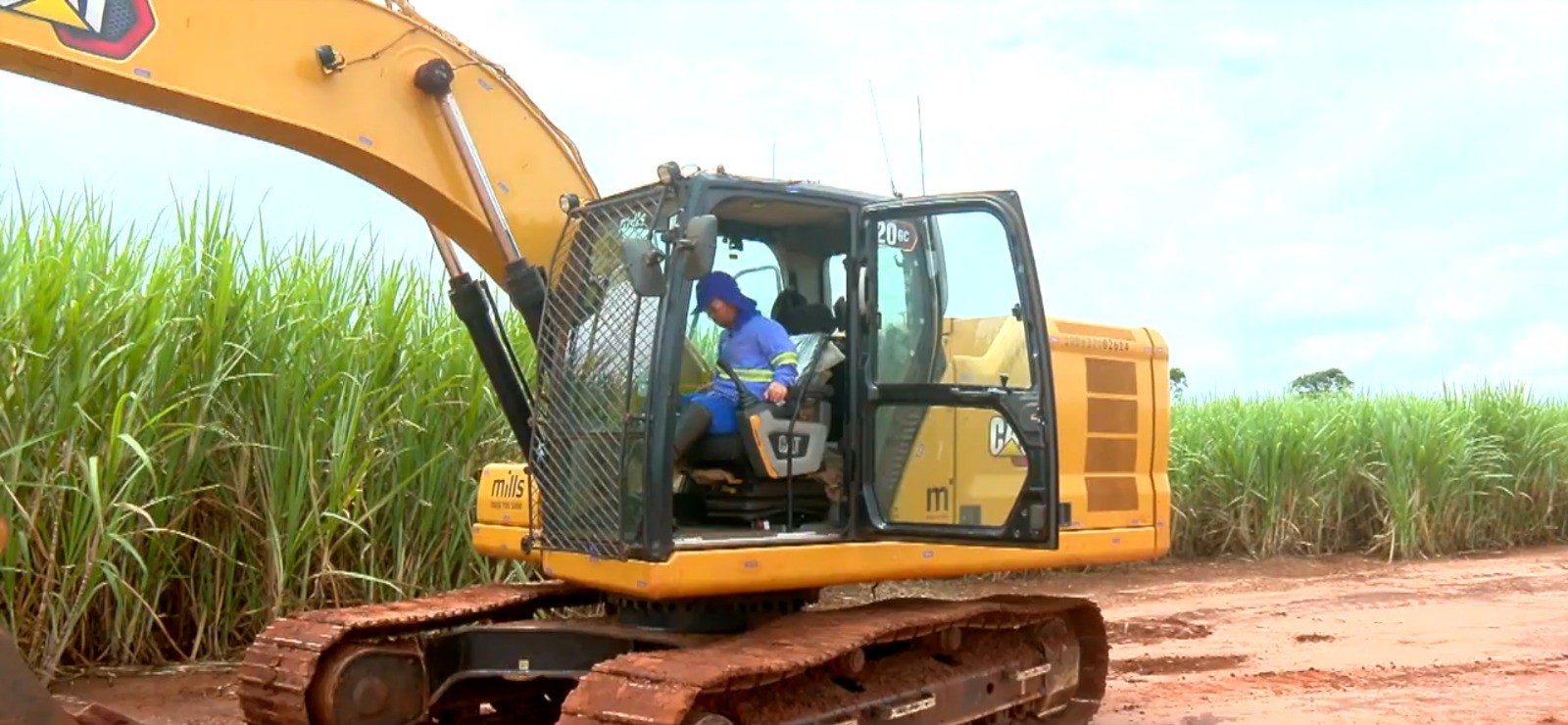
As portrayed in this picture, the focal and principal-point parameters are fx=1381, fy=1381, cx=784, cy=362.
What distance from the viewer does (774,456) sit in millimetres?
4531

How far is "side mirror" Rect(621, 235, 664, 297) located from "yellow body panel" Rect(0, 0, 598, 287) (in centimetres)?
71

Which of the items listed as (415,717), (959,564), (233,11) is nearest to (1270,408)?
(959,564)

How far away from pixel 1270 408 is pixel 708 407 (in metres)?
10.4

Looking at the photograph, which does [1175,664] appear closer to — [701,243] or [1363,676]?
[1363,676]

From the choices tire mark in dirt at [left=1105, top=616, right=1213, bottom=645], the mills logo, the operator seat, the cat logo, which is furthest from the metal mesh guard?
tire mark in dirt at [left=1105, top=616, right=1213, bottom=645]

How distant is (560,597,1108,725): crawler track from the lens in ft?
12.5

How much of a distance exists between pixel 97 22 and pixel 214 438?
2565mm

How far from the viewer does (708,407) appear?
14.9 feet

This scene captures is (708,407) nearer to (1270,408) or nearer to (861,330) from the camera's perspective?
(861,330)

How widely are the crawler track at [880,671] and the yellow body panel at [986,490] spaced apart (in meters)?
0.18

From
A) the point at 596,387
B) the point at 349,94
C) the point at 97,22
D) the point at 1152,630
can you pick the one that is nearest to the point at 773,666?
the point at 596,387

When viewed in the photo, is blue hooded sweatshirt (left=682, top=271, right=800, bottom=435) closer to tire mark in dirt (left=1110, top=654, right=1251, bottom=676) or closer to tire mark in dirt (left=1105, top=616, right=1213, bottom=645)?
tire mark in dirt (left=1110, top=654, right=1251, bottom=676)

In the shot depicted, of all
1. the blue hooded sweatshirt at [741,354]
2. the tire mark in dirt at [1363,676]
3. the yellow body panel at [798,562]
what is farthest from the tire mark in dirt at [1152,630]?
the blue hooded sweatshirt at [741,354]

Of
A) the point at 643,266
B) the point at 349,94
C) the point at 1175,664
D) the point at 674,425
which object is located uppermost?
the point at 349,94
